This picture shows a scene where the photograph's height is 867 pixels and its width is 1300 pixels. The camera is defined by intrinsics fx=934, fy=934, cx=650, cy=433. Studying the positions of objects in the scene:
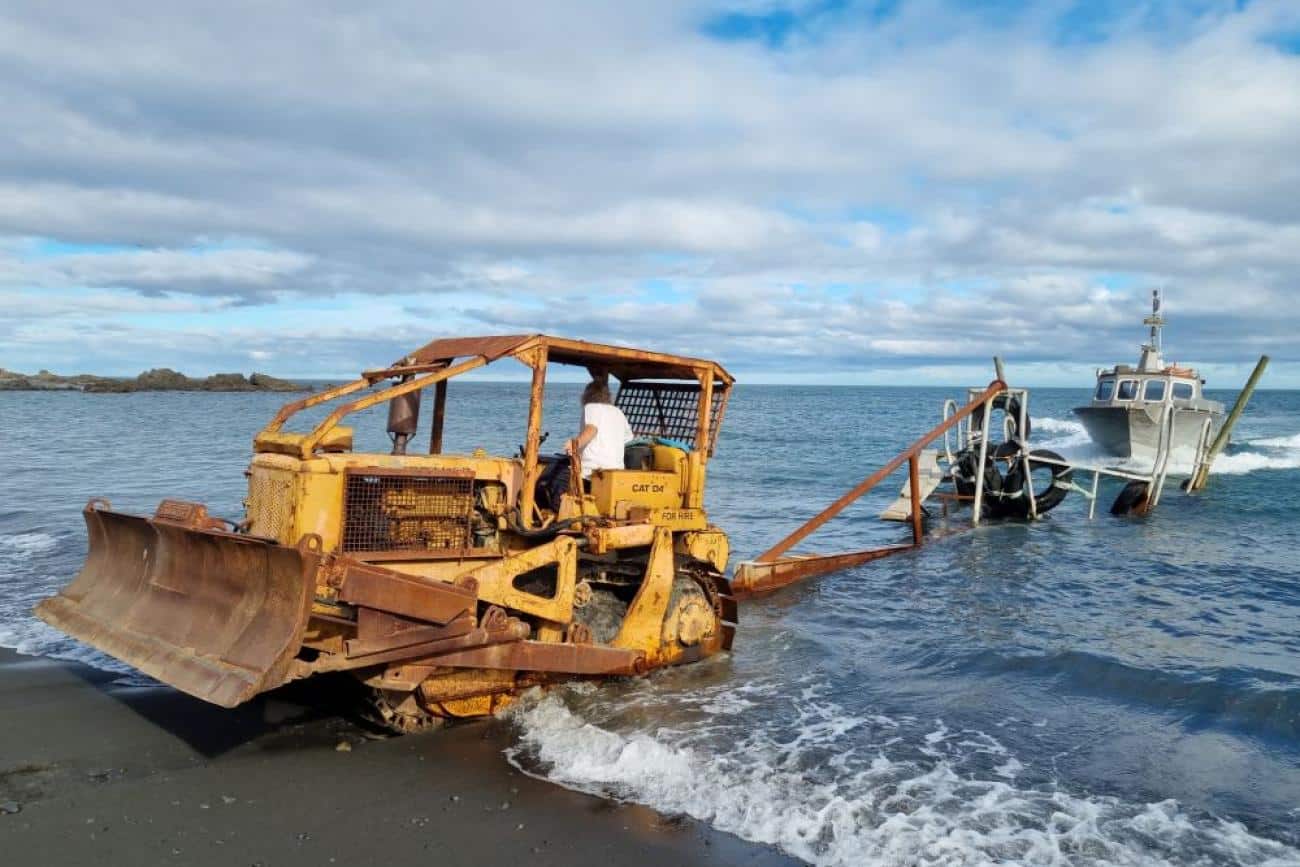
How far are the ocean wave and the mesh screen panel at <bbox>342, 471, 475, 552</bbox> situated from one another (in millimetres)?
1492

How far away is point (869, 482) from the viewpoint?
1338cm

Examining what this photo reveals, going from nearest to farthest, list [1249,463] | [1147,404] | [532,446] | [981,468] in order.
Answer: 1. [532,446]
2. [981,468]
3. [1147,404]
4. [1249,463]

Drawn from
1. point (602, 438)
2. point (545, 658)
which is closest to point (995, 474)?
point (602, 438)

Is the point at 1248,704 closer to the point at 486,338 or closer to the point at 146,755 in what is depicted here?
the point at 486,338

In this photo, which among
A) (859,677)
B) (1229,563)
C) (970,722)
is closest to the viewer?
(970,722)

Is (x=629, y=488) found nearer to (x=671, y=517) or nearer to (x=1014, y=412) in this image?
(x=671, y=517)

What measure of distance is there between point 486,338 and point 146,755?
345 cm

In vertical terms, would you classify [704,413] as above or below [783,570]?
above

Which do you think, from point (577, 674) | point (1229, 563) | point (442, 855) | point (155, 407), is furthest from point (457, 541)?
point (155, 407)

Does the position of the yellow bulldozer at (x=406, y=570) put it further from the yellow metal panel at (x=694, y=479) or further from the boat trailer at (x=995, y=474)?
the boat trailer at (x=995, y=474)

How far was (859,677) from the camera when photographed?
8320 mm

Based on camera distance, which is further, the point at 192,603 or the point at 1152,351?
the point at 1152,351

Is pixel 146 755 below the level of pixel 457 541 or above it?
below

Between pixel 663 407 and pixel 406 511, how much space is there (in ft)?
11.8
